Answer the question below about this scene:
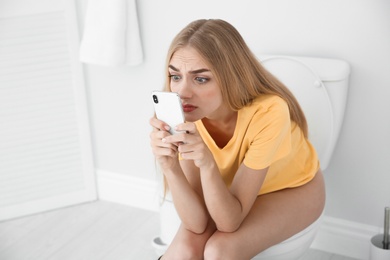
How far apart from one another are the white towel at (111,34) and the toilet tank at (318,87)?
0.51 m

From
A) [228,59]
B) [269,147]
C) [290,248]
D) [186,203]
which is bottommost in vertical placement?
[290,248]

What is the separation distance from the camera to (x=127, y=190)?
227 centimetres

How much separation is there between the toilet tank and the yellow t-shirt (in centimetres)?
10

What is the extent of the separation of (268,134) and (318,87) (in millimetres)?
310

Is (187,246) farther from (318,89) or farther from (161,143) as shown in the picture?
(318,89)

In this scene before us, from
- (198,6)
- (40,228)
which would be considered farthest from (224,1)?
(40,228)

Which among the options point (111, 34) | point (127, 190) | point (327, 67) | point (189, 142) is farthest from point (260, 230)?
point (127, 190)

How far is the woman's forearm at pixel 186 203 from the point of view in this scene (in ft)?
4.56

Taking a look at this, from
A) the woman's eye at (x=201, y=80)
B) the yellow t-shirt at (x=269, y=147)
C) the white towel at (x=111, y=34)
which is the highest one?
the white towel at (x=111, y=34)

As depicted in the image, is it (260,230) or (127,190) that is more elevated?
(260,230)

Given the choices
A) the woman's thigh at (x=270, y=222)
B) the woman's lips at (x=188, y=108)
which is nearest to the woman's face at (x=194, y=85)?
the woman's lips at (x=188, y=108)

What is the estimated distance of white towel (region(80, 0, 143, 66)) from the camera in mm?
1858

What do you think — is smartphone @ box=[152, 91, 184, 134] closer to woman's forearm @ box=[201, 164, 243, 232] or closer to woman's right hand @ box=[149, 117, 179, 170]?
woman's right hand @ box=[149, 117, 179, 170]

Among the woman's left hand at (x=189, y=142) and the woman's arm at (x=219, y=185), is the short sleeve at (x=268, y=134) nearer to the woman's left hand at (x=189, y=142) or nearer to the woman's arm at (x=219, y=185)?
the woman's arm at (x=219, y=185)
